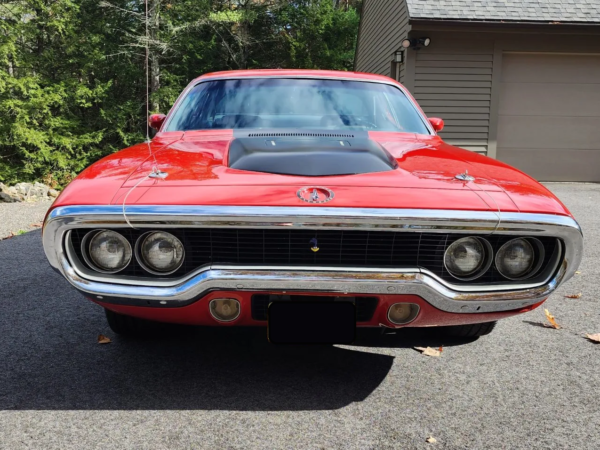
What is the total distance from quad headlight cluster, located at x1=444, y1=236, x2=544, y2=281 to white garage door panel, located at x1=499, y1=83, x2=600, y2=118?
31.5ft

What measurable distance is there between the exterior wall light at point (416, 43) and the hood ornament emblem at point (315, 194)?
941 centimetres

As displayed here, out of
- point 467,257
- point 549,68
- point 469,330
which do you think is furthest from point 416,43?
point 467,257

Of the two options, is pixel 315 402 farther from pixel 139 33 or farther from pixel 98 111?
pixel 139 33

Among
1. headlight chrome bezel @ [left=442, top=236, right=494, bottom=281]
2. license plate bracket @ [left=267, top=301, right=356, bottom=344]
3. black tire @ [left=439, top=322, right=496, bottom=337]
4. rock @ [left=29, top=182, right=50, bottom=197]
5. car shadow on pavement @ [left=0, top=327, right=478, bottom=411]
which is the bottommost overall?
rock @ [left=29, top=182, right=50, bottom=197]

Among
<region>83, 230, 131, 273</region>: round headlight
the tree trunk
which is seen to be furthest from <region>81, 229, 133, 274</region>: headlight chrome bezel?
the tree trunk

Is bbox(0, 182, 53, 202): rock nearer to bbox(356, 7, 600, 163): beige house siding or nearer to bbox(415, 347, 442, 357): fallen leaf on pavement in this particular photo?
bbox(356, 7, 600, 163): beige house siding

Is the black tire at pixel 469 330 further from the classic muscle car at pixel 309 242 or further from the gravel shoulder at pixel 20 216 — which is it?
the gravel shoulder at pixel 20 216

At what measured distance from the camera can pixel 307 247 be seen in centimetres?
208

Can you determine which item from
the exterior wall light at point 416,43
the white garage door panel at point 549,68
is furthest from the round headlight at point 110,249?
the white garage door panel at point 549,68

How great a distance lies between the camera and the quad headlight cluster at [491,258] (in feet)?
6.98

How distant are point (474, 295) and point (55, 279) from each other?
337cm

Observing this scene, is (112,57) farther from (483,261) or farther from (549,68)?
(483,261)

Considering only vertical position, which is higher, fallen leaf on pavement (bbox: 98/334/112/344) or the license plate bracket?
the license plate bracket

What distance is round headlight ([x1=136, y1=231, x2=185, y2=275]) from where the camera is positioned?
2.10 metres
